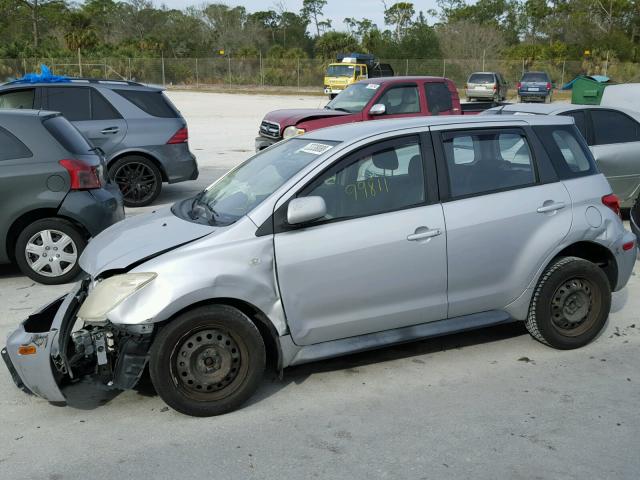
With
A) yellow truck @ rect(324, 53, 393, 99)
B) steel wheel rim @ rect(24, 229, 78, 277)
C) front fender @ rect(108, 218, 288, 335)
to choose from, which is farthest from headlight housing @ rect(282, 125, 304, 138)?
yellow truck @ rect(324, 53, 393, 99)

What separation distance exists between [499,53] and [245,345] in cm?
6327

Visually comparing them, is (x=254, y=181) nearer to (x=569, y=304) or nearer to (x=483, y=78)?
(x=569, y=304)

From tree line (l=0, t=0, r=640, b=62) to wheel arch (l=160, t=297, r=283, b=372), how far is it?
5315cm

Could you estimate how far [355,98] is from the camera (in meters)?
13.1

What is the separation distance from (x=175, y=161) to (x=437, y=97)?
5.11 metres

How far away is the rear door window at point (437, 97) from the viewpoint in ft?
41.9

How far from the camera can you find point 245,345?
407cm

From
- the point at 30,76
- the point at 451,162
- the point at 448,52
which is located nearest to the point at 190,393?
the point at 451,162

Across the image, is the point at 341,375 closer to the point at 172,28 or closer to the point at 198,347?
the point at 198,347

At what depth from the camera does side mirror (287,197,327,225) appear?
4.12 meters

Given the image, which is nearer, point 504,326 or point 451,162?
point 451,162

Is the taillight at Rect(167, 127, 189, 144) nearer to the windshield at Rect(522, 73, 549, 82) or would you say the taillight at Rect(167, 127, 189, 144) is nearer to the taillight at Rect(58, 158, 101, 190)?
the taillight at Rect(58, 158, 101, 190)

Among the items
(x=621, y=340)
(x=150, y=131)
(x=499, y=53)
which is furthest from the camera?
(x=499, y=53)

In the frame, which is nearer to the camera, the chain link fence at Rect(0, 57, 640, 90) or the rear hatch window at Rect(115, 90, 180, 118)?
the rear hatch window at Rect(115, 90, 180, 118)
